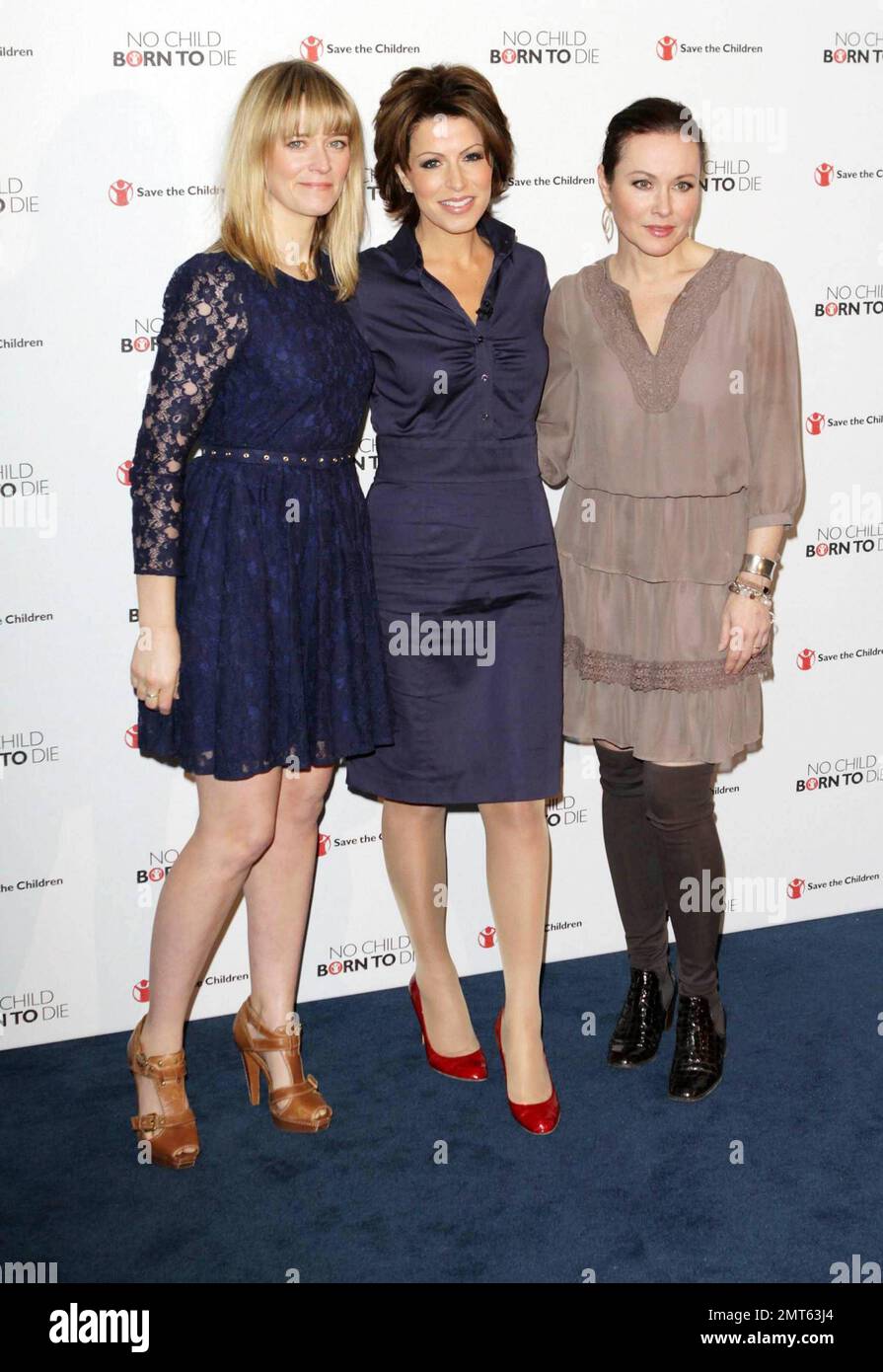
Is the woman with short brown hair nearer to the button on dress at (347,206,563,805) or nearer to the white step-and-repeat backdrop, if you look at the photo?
the button on dress at (347,206,563,805)

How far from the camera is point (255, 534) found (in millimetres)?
2521

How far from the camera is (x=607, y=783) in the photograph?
120 inches

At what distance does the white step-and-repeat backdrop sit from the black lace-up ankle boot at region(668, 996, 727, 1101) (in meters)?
0.64

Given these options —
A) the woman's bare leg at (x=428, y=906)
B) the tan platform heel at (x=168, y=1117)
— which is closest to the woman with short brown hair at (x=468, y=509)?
the woman's bare leg at (x=428, y=906)

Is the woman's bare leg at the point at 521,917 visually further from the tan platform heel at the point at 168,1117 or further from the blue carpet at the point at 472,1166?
the tan platform heel at the point at 168,1117

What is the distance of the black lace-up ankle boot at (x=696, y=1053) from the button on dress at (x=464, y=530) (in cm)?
60

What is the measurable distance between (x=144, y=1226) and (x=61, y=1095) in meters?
0.59

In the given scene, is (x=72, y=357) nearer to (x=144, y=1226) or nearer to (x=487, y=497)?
(x=487, y=497)

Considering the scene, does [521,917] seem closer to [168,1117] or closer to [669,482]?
[168,1117]

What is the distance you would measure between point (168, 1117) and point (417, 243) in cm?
173

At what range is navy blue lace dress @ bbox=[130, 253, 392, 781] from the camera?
2.43 m

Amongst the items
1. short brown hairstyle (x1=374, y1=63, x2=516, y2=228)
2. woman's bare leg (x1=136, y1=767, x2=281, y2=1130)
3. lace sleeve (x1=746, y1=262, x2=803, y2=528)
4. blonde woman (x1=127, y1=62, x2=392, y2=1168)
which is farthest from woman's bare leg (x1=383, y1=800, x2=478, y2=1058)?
short brown hairstyle (x1=374, y1=63, x2=516, y2=228)

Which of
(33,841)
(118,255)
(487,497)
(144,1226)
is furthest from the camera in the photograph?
(33,841)
